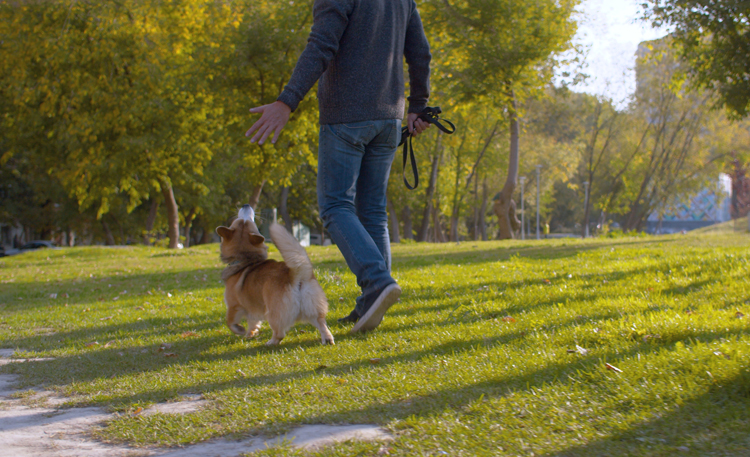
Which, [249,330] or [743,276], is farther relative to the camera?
[743,276]

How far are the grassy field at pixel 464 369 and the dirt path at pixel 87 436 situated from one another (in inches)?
3.2

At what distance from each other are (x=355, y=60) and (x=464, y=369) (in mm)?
2235

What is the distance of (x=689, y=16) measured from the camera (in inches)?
489

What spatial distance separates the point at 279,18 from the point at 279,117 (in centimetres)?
1602

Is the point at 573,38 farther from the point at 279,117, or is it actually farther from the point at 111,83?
the point at 279,117

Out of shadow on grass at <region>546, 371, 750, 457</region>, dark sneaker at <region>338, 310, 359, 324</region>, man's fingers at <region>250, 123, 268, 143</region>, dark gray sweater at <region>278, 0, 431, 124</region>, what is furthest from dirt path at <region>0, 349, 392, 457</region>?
dark gray sweater at <region>278, 0, 431, 124</region>

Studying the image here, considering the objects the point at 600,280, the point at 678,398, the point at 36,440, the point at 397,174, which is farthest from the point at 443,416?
the point at 397,174

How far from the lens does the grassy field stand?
2.19 meters

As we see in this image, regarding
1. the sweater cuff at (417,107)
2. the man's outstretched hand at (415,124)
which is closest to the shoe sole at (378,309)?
the man's outstretched hand at (415,124)

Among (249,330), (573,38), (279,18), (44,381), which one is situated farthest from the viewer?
(573,38)

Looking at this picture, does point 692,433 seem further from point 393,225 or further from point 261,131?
point 393,225

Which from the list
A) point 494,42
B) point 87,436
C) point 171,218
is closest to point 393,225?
point 171,218

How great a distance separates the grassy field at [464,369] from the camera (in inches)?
86.1

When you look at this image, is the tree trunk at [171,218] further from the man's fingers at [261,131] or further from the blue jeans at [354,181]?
the man's fingers at [261,131]
